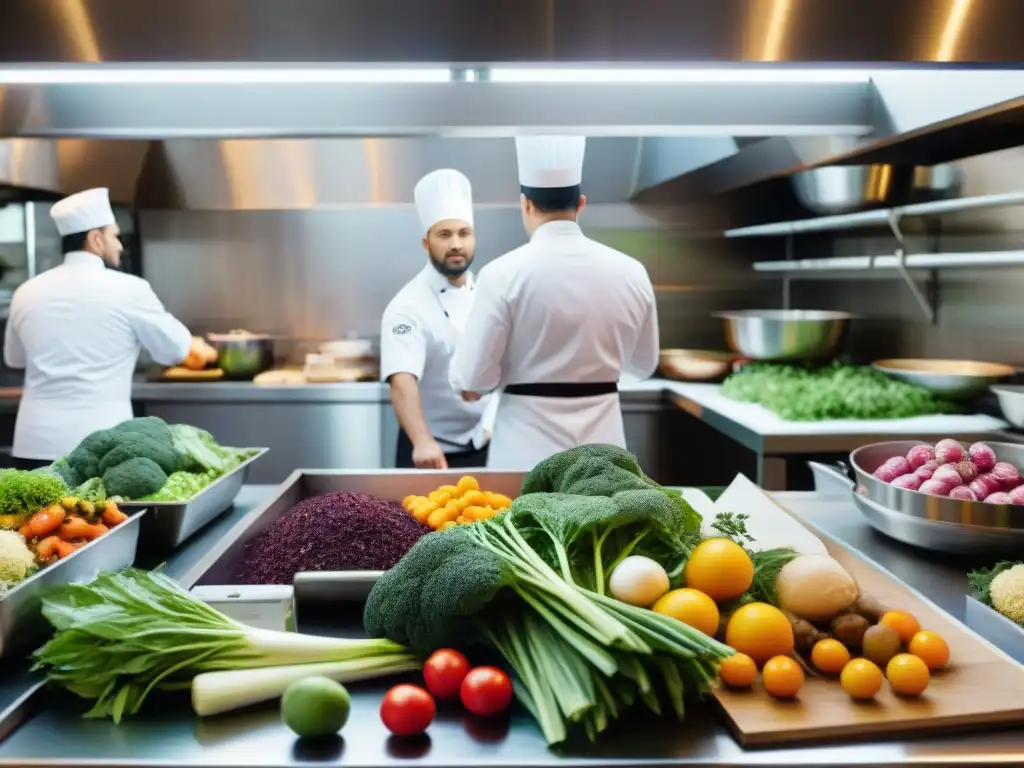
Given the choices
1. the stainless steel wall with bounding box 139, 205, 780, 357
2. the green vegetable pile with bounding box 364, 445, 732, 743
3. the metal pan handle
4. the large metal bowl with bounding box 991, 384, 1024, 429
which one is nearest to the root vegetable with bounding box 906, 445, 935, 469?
the metal pan handle

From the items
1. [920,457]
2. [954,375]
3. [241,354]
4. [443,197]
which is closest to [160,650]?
[920,457]

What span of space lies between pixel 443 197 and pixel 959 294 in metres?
1.91

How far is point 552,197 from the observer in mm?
2705

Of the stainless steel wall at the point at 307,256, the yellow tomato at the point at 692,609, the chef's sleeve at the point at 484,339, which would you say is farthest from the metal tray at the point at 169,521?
the stainless steel wall at the point at 307,256

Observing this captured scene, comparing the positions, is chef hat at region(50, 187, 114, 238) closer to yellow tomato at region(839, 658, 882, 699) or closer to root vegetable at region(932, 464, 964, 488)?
root vegetable at region(932, 464, 964, 488)

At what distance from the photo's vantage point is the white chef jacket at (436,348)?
10.6 feet

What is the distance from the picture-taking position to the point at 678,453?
432cm

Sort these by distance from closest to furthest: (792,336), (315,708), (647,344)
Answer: (315,708) < (647,344) < (792,336)

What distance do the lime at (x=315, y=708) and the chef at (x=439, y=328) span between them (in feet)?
7.17

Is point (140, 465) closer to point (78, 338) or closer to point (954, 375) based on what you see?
point (78, 338)

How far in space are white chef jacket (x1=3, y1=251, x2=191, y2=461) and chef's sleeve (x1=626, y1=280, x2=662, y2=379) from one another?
5.71 feet

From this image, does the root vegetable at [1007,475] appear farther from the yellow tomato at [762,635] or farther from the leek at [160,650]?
the leek at [160,650]

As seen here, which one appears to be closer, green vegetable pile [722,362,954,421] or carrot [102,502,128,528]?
carrot [102,502,128,528]

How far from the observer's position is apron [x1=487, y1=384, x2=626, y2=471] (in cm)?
277
